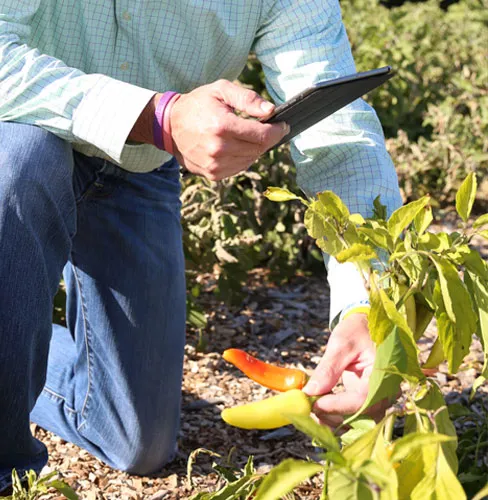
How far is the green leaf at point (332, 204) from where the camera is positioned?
120cm

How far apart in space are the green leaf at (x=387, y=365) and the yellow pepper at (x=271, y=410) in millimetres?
191

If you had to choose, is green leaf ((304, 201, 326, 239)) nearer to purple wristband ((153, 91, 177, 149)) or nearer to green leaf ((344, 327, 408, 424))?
green leaf ((344, 327, 408, 424))

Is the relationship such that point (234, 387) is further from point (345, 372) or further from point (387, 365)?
point (387, 365)

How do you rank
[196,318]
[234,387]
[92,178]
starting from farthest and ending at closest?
[196,318] < [234,387] < [92,178]

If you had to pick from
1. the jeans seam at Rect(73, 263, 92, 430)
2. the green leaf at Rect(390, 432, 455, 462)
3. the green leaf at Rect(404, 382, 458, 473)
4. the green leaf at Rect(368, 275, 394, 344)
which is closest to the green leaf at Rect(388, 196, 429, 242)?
the green leaf at Rect(368, 275, 394, 344)

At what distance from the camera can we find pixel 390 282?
50.6 inches

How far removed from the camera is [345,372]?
148 cm

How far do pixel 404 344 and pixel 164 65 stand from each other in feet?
3.76

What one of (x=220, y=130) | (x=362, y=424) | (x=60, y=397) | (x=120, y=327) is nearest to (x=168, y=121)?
(x=220, y=130)

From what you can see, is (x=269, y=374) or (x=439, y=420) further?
(x=269, y=374)

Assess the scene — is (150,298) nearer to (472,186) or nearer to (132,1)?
(132,1)

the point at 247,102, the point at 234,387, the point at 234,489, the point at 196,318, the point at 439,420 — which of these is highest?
the point at 247,102

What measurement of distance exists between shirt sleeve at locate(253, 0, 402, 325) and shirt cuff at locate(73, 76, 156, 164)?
0.42 m

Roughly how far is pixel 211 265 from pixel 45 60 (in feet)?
4.47
